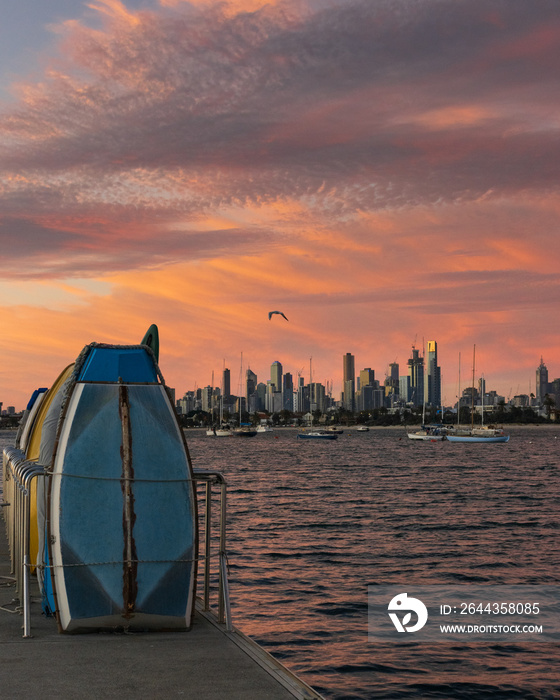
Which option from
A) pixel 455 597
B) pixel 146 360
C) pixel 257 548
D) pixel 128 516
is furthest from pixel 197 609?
pixel 257 548

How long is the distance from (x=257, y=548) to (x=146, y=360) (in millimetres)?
21666

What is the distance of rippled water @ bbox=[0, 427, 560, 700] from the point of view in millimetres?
14938

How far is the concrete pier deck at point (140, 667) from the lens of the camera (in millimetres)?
7051

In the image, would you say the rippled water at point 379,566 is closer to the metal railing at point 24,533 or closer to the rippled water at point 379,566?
the rippled water at point 379,566

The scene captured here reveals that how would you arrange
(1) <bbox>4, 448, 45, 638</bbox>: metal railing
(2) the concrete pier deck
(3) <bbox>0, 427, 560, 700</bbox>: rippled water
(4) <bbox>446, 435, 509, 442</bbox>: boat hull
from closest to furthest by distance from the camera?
(2) the concrete pier deck → (1) <bbox>4, 448, 45, 638</bbox>: metal railing → (3) <bbox>0, 427, 560, 700</bbox>: rippled water → (4) <bbox>446, 435, 509, 442</bbox>: boat hull

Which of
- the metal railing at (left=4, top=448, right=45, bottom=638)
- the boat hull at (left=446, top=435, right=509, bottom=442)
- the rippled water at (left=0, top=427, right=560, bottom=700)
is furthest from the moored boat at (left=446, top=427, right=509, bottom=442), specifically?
the metal railing at (left=4, top=448, right=45, bottom=638)

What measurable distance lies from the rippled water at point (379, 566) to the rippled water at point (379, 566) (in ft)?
0.14

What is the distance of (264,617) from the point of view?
19000 mm

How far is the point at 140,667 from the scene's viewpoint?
7734mm

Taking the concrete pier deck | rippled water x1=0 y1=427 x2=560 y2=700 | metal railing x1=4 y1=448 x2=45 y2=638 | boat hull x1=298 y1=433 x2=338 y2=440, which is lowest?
boat hull x1=298 y1=433 x2=338 y2=440

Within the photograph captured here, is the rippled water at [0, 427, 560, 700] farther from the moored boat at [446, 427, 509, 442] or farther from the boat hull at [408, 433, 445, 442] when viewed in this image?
the boat hull at [408, 433, 445, 442]

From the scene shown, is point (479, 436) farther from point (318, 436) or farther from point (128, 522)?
point (128, 522)

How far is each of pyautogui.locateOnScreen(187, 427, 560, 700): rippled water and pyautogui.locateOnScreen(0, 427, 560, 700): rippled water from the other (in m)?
0.04

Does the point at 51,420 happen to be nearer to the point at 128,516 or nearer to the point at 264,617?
the point at 128,516
